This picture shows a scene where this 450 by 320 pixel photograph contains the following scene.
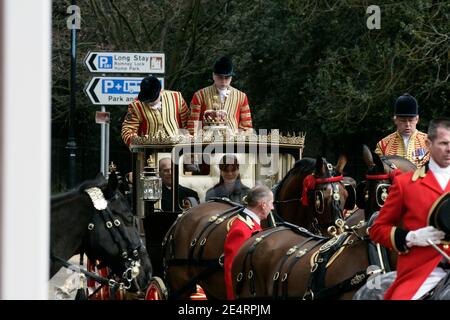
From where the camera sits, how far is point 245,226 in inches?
274

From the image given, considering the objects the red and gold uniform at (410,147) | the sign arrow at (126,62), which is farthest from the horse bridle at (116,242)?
the sign arrow at (126,62)

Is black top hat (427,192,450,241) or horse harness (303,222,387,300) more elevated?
black top hat (427,192,450,241)

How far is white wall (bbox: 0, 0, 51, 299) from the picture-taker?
1808 mm

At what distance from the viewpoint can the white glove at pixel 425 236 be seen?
4.08 metres

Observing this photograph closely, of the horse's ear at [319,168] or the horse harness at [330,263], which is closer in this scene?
the horse harness at [330,263]

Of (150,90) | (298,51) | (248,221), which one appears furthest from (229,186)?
(298,51)

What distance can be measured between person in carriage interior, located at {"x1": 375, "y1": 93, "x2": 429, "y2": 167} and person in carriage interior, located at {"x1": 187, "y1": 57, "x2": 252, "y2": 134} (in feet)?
4.87

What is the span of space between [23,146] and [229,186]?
705 centimetres

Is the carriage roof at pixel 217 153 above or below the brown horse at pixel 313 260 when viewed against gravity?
above

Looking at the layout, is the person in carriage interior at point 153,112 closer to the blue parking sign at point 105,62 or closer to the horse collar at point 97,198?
the horse collar at point 97,198

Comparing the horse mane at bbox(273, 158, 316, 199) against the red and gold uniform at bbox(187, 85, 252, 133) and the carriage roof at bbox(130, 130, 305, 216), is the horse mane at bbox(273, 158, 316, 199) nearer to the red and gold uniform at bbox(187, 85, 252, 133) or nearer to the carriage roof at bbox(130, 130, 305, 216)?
the carriage roof at bbox(130, 130, 305, 216)

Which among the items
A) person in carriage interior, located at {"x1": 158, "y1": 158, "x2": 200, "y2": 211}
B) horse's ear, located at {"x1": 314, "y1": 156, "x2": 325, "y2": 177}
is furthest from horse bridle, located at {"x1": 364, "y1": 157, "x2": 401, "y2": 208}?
person in carriage interior, located at {"x1": 158, "y1": 158, "x2": 200, "y2": 211}

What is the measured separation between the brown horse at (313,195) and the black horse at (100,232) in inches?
62.1
